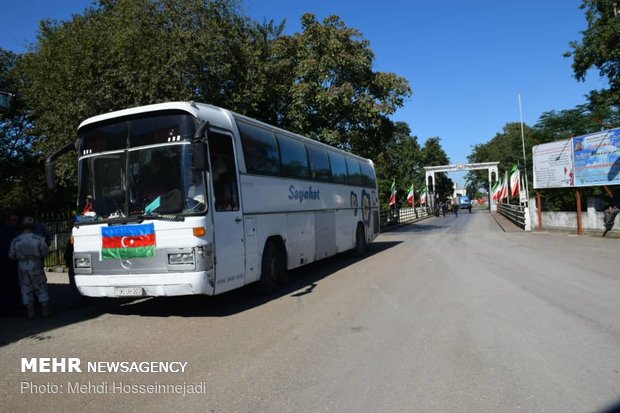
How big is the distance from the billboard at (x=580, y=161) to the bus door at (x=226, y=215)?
1767 centimetres

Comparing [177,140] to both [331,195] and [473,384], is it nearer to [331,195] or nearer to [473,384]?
[473,384]

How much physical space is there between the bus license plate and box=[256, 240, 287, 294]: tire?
248 centimetres

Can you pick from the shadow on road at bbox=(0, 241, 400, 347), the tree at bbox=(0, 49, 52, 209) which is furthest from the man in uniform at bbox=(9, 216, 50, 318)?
the tree at bbox=(0, 49, 52, 209)

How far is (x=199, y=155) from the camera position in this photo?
6.73 m

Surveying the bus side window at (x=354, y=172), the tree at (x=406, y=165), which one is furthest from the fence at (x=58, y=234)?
the tree at (x=406, y=165)

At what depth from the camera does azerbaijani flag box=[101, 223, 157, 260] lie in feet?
23.0

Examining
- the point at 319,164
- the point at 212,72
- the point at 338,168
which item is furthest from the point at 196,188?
the point at 212,72

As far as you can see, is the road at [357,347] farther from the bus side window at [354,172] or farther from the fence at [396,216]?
the fence at [396,216]

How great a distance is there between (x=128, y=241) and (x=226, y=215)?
1.53 meters

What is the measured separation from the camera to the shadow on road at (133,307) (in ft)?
23.8

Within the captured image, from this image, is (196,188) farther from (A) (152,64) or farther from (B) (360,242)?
(A) (152,64)

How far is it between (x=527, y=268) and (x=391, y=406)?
8929 millimetres

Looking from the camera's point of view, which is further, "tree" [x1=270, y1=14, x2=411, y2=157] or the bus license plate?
"tree" [x1=270, y1=14, x2=411, y2=157]
